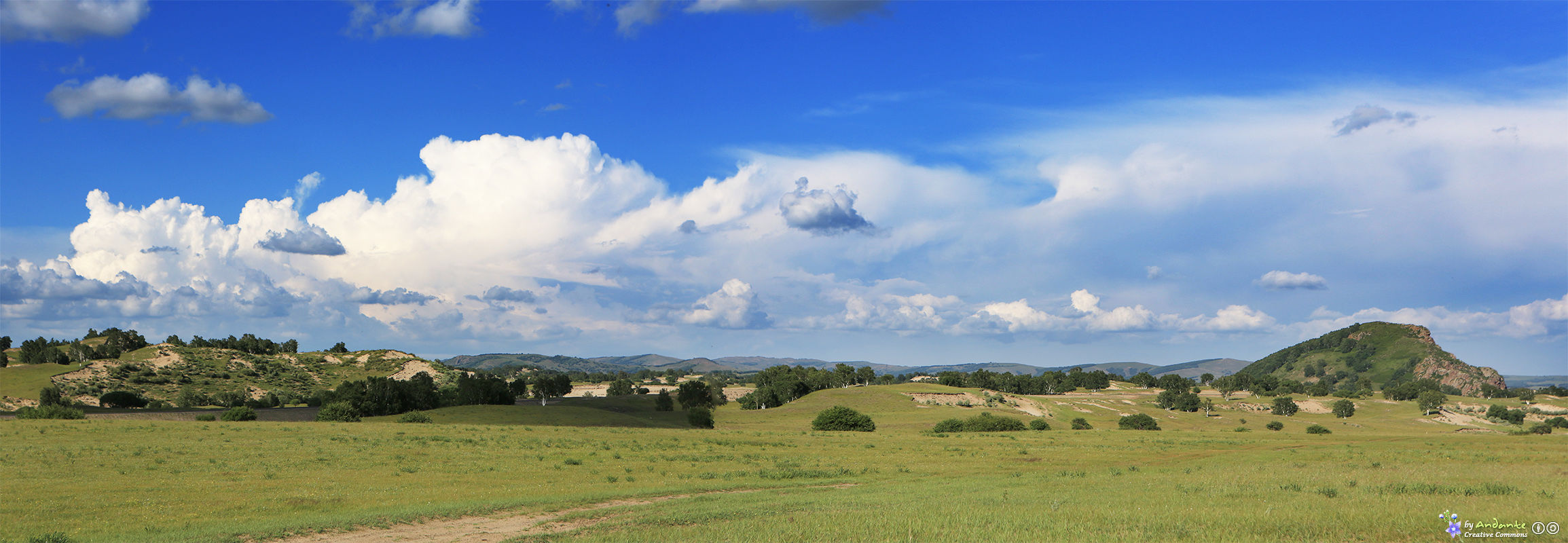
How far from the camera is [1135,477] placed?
2717 centimetres

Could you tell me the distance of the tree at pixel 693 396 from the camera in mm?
114875

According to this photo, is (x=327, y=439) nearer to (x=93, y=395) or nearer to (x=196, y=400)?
(x=196, y=400)

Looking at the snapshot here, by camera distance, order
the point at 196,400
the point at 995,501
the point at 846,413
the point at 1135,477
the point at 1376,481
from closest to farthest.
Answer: the point at 995,501 < the point at 1376,481 < the point at 1135,477 < the point at 846,413 < the point at 196,400

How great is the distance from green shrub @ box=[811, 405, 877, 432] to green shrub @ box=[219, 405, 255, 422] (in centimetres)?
5390

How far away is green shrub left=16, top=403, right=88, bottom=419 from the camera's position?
65.2m

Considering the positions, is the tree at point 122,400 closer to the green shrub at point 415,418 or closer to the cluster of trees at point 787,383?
the green shrub at point 415,418

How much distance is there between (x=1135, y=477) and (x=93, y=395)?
15461cm

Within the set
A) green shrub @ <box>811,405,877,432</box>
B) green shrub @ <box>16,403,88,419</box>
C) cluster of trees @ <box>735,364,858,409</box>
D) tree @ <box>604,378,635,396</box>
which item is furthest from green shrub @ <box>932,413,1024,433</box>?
tree @ <box>604,378,635,396</box>

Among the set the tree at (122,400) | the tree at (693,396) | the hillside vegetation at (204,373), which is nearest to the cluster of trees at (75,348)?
the hillside vegetation at (204,373)

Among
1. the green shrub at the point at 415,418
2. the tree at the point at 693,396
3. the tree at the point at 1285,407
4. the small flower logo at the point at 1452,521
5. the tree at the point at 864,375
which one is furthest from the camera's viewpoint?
the tree at the point at 864,375

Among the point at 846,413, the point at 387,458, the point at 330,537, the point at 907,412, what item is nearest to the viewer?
the point at 330,537

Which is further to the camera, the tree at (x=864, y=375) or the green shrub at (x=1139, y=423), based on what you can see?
the tree at (x=864, y=375)

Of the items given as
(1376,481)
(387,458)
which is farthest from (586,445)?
(1376,481)

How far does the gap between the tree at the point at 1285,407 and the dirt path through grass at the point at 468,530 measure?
463 feet
